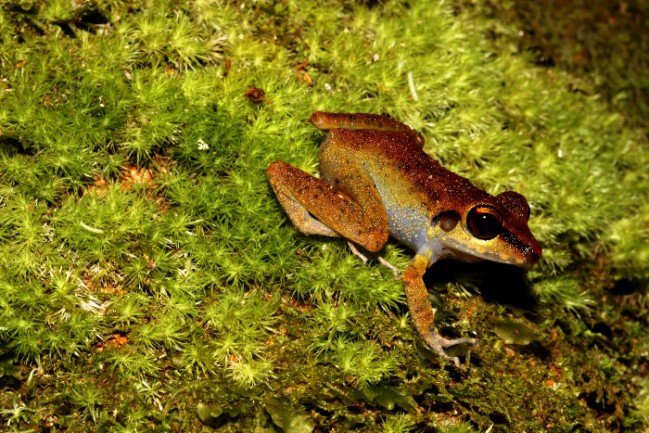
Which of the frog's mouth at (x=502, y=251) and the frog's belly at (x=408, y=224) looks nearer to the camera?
the frog's mouth at (x=502, y=251)

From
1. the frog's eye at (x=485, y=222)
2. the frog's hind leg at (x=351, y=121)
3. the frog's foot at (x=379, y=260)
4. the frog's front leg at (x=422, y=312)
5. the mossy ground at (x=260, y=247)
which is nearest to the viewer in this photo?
the mossy ground at (x=260, y=247)

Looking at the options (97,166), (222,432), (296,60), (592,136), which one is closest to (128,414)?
(222,432)

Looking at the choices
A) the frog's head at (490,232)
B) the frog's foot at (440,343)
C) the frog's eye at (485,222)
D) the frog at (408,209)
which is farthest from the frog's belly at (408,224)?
the frog's foot at (440,343)

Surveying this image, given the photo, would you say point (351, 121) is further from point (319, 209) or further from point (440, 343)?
point (440, 343)

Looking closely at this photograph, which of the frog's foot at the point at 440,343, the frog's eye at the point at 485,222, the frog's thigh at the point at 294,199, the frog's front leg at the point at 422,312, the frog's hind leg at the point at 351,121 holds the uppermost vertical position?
the frog's hind leg at the point at 351,121

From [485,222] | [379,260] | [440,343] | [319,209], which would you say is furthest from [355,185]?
[440,343]

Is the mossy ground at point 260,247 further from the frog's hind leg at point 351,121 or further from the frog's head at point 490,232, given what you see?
the frog's head at point 490,232

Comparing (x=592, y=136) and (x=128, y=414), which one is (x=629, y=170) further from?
(x=128, y=414)
